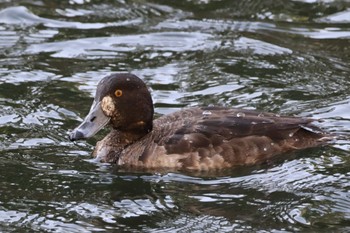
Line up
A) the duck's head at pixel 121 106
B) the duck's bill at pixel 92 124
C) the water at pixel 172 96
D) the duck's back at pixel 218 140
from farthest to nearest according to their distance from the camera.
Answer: the duck's head at pixel 121 106 → the duck's bill at pixel 92 124 → the duck's back at pixel 218 140 → the water at pixel 172 96

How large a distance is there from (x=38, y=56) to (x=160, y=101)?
2157 millimetres

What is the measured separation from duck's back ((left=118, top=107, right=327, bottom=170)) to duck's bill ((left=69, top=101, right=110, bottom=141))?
357 mm

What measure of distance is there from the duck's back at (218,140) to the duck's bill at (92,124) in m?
0.36

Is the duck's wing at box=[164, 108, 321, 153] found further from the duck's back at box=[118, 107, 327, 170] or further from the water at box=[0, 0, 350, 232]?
the water at box=[0, 0, 350, 232]

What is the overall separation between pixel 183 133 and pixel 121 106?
0.71 metres

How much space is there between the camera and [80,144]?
10492 mm

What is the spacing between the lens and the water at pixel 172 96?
8.53 meters

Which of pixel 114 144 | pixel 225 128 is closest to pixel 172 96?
pixel 114 144

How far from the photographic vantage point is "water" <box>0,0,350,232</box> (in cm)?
853

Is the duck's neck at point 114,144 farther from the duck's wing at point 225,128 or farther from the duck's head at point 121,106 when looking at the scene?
the duck's wing at point 225,128

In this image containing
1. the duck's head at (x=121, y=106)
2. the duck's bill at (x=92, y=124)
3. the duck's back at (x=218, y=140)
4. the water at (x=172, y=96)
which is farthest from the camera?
the duck's head at (x=121, y=106)

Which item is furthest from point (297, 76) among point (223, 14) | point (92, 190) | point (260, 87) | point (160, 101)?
point (92, 190)

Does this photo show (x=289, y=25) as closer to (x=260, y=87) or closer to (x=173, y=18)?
(x=173, y=18)

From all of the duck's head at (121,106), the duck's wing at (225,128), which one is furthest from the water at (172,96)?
the duck's head at (121,106)
